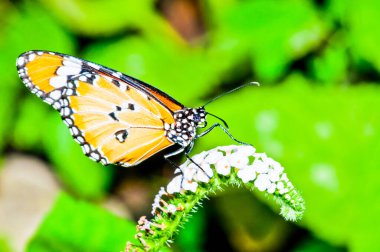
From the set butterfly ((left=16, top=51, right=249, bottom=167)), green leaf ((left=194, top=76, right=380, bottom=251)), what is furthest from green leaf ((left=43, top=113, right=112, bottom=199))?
butterfly ((left=16, top=51, right=249, bottom=167))

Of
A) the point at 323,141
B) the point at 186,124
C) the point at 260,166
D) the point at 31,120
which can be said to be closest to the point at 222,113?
the point at 323,141

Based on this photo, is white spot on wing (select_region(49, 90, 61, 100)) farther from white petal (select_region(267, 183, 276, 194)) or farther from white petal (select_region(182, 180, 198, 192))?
white petal (select_region(267, 183, 276, 194))

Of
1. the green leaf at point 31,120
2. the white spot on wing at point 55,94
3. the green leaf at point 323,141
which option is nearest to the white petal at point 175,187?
the white spot on wing at point 55,94

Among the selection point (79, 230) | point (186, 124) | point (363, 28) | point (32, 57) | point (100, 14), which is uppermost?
point (363, 28)

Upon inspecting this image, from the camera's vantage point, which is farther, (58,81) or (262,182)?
(58,81)

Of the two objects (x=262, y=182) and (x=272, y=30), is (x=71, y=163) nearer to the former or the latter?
(x=272, y=30)

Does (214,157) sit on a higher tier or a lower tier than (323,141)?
lower

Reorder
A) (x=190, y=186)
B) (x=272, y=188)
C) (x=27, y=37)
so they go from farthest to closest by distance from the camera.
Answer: (x=27, y=37) → (x=190, y=186) → (x=272, y=188)

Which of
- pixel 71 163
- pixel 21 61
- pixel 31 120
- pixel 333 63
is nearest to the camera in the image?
pixel 21 61

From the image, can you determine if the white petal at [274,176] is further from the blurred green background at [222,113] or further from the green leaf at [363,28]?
the green leaf at [363,28]
